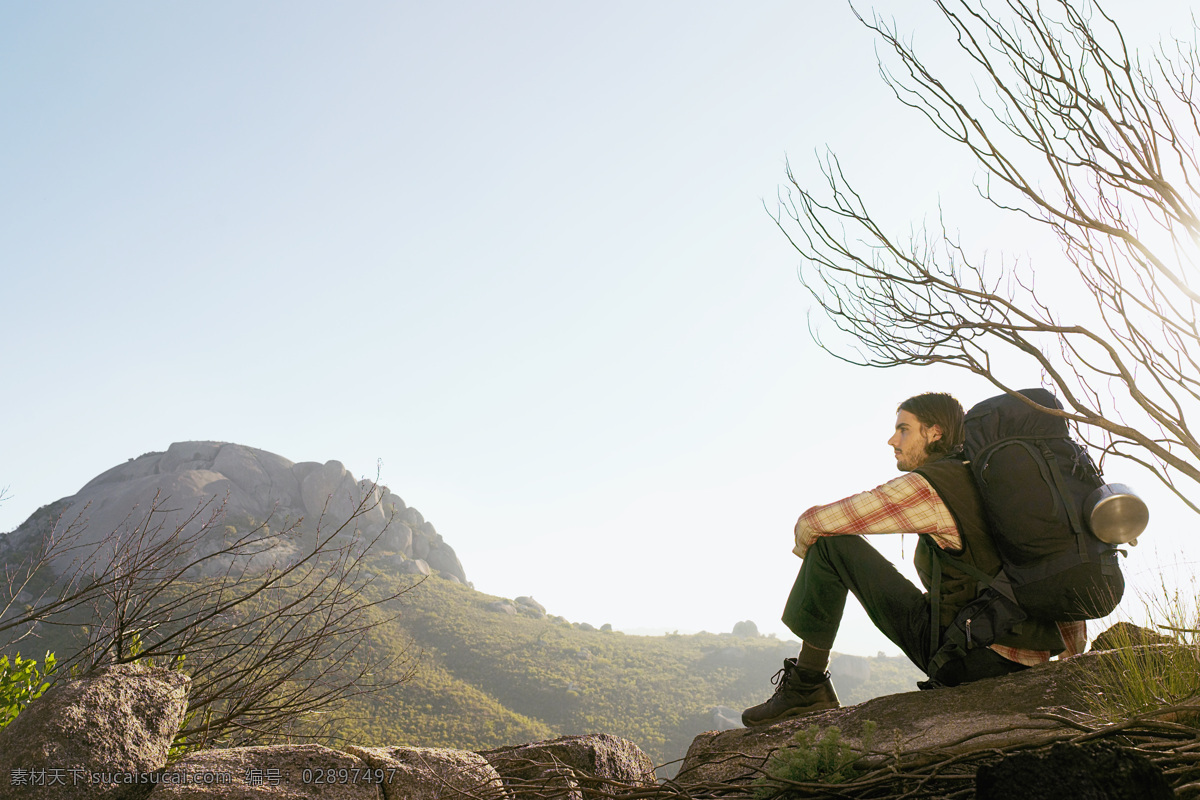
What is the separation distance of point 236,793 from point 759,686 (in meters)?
55.5

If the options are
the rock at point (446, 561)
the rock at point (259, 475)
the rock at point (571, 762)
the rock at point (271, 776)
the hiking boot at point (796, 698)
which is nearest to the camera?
the rock at point (271, 776)

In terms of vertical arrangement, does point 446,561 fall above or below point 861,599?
above

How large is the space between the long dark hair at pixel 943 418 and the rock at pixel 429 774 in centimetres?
219

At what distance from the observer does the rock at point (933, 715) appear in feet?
7.60

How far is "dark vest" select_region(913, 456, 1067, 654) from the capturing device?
2.50 m

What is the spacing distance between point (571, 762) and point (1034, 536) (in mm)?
2096

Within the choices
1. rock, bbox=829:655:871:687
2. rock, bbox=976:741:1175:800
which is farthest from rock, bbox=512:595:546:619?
rock, bbox=976:741:1175:800

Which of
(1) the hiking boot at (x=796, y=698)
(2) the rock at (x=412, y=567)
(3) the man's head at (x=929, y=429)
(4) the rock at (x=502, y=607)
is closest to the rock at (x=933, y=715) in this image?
(1) the hiking boot at (x=796, y=698)

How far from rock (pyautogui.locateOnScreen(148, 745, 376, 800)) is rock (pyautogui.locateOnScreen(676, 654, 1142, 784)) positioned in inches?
47.8

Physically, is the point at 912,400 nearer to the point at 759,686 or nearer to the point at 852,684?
the point at 759,686

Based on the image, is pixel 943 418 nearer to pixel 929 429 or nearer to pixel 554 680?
pixel 929 429

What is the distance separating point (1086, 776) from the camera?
46.9 inches

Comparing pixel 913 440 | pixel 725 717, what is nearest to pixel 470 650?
pixel 725 717

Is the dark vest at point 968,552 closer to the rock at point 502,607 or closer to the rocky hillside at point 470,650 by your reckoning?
the rocky hillside at point 470,650
